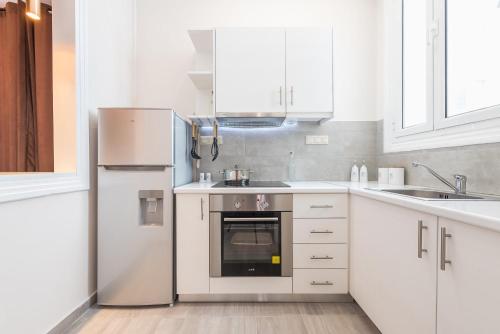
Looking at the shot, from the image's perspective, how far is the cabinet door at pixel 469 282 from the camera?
0.82m

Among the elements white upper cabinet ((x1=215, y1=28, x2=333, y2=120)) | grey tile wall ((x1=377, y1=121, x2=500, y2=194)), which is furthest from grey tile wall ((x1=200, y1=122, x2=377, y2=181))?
grey tile wall ((x1=377, y1=121, x2=500, y2=194))

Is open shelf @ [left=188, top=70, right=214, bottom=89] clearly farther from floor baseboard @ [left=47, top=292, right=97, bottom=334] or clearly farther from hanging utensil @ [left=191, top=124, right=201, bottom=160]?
floor baseboard @ [left=47, top=292, right=97, bottom=334]

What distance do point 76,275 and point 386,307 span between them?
1901 mm

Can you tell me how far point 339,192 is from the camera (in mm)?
2043

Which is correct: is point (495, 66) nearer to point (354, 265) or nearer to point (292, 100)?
point (292, 100)

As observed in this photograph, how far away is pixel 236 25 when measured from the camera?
2688mm

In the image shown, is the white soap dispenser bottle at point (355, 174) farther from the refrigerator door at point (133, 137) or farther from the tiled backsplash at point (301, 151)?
the refrigerator door at point (133, 137)

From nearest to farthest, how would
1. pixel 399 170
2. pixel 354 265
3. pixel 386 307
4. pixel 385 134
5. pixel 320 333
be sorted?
pixel 386 307
pixel 320 333
pixel 354 265
pixel 399 170
pixel 385 134

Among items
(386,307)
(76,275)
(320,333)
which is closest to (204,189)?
(76,275)

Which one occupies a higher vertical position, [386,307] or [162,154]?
[162,154]

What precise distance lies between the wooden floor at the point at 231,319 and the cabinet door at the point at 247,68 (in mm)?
1508

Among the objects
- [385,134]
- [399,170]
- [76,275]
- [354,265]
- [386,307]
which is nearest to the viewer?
[386,307]

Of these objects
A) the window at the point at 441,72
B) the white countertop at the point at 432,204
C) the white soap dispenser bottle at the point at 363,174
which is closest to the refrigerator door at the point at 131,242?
the white countertop at the point at 432,204

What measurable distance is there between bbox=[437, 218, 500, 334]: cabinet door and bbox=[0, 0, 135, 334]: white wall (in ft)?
6.21
